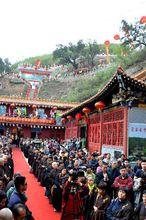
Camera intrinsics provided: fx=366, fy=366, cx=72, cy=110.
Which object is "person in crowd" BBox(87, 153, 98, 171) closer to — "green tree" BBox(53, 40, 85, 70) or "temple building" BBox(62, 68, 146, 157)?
"temple building" BBox(62, 68, 146, 157)

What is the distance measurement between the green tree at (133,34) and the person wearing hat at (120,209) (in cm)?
4252

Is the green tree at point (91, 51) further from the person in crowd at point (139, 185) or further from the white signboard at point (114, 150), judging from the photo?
the person in crowd at point (139, 185)

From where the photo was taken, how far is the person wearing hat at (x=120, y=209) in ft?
22.2

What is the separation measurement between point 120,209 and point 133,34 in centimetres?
4476

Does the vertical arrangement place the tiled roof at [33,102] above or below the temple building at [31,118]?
above

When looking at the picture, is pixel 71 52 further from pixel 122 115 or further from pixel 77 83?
pixel 122 115

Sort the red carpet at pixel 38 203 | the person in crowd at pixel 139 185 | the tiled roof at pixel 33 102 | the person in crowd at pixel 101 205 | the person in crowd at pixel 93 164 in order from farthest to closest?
the tiled roof at pixel 33 102, the person in crowd at pixel 93 164, the red carpet at pixel 38 203, the person in crowd at pixel 139 185, the person in crowd at pixel 101 205

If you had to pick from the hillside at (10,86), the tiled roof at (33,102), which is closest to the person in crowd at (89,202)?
the tiled roof at (33,102)

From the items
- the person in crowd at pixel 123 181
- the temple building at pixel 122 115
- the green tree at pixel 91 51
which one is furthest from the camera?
the green tree at pixel 91 51

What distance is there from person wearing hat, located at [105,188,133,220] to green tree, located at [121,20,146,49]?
4252 cm

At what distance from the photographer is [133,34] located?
162ft

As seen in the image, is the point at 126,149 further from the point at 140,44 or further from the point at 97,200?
the point at 140,44

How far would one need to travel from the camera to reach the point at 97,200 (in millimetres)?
7344

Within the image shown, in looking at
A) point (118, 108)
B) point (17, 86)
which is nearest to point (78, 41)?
point (17, 86)
